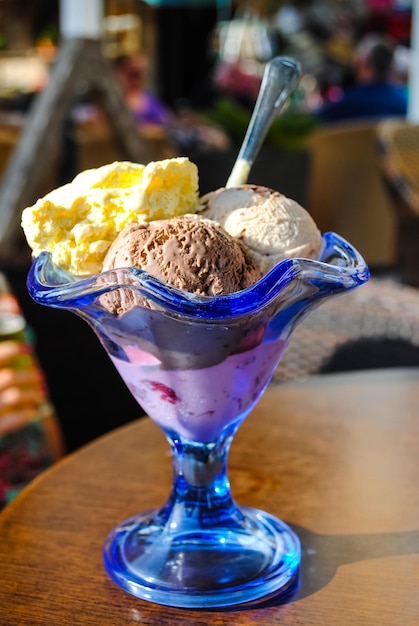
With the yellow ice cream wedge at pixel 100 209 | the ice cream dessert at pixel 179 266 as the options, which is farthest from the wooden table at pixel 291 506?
the yellow ice cream wedge at pixel 100 209

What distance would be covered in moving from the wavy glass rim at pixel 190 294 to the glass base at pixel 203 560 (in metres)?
0.22

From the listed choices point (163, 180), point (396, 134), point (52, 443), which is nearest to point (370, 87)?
point (396, 134)

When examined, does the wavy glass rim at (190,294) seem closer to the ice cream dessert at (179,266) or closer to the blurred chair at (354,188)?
the ice cream dessert at (179,266)

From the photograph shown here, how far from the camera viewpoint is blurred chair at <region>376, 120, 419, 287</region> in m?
2.70

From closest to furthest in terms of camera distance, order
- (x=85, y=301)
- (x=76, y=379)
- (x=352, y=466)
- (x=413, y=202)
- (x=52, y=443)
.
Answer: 1. (x=85, y=301)
2. (x=352, y=466)
3. (x=52, y=443)
4. (x=76, y=379)
5. (x=413, y=202)

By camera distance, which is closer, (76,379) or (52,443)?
(52,443)

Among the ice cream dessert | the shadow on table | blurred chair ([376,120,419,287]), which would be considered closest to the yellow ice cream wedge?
the ice cream dessert

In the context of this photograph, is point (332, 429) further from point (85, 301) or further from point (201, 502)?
point (85, 301)

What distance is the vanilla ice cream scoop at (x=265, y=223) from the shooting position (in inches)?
25.6

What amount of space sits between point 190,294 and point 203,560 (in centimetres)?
24

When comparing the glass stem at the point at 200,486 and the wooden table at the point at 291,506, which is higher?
the glass stem at the point at 200,486

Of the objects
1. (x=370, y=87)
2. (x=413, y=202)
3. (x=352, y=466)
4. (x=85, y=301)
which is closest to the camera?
(x=85, y=301)

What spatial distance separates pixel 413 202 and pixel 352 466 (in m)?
1.97

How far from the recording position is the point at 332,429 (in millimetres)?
954
